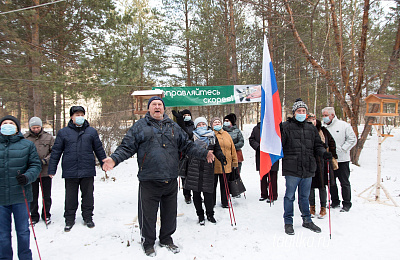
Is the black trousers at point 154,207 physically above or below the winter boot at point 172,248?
above

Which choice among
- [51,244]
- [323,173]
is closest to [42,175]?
[51,244]

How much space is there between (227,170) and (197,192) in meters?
0.74

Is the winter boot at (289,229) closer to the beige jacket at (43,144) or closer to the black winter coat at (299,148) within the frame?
the black winter coat at (299,148)

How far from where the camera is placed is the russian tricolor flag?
3.58 meters

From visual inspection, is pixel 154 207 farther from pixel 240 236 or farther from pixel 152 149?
pixel 240 236

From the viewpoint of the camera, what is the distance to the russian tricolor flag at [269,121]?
358 cm

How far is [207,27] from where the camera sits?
13.7 m

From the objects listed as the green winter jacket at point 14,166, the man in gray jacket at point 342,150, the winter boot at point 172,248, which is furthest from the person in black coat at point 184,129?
the man in gray jacket at point 342,150

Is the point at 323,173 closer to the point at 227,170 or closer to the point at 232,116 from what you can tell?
the point at 227,170

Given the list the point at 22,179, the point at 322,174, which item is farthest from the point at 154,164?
the point at 322,174

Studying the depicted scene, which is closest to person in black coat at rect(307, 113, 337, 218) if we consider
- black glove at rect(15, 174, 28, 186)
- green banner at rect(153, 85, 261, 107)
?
black glove at rect(15, 174, 28, 186)

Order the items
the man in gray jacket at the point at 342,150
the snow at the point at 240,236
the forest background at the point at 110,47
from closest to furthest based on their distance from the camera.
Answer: the snow at the point at 240,236
the man in gray jacket at the point at 342,150
the forest background at the point at 110,47

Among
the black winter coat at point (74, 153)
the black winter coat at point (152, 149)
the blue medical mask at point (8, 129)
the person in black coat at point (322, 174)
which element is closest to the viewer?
the blue medical mask at point (8, 129)

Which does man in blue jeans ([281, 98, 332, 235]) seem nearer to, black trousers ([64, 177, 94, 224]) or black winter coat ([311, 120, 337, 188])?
black winter coat ([311, 120, 337, 188])
